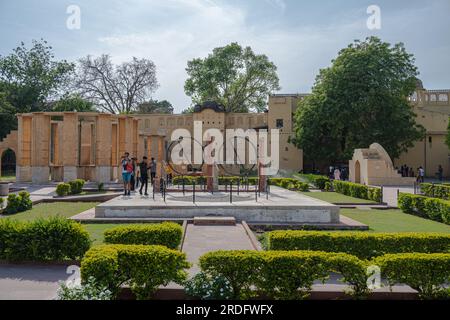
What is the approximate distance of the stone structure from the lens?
90.5ft

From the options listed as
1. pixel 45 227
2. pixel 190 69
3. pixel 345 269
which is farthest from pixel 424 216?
pixel 190 69

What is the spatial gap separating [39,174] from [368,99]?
24502mm

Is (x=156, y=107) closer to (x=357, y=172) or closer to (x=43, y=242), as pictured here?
(x=357, y=172)

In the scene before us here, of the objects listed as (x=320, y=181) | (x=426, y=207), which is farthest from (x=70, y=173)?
(x=426, y=207)

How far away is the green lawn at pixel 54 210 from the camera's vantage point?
13.1m

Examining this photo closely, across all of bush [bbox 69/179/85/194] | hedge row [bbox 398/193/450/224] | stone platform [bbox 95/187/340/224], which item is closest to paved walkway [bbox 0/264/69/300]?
stone platform [bbox 95/187/340/224]

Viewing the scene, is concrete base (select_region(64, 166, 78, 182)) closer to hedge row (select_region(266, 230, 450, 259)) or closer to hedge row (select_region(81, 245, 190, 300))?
hedge row (select_region(266, 230, 450, 259))

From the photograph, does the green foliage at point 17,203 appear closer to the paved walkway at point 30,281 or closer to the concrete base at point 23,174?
the paved walkway at point 30,281

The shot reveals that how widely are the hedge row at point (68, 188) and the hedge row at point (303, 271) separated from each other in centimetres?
1486

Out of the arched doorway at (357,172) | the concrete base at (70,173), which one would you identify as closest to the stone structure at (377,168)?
the arched doorway at (357,172)

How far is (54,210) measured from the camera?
14625mm

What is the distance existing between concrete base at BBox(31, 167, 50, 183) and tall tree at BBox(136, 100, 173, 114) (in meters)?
22.5
